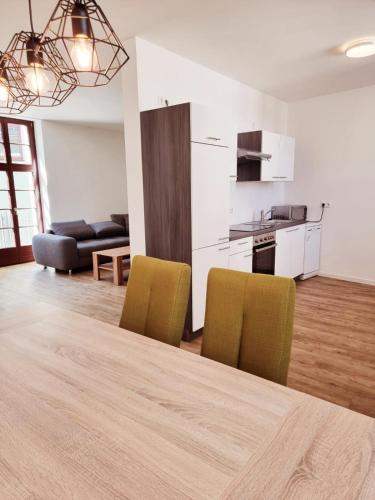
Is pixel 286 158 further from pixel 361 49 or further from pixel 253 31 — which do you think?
pixel 253 31

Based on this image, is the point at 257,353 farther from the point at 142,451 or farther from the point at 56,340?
the point at 56,340

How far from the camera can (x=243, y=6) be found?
7.75ft

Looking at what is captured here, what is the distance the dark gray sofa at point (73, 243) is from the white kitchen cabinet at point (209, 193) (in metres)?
3.06

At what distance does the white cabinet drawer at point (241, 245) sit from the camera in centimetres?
328

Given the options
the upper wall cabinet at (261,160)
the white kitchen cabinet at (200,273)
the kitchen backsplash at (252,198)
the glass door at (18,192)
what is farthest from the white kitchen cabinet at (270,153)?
the glass door at (18,192)

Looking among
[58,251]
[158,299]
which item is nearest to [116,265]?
[58,251]

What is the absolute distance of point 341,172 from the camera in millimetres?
4684

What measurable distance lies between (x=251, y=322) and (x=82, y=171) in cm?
641

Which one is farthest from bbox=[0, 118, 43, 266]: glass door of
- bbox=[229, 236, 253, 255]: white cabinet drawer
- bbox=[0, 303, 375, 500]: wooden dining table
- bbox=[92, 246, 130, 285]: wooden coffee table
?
bbox=[0, 303, 375, 500]: wooden dining table

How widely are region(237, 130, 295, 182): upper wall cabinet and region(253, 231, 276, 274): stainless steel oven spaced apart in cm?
80

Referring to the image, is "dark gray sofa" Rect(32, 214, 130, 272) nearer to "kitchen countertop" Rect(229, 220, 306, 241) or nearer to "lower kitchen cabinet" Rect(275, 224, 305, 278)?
"kitchen countertop" Rect(229, 220, 306, 241)

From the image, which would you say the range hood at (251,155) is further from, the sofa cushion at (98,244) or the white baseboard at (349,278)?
the sofa cushion at (98,244)

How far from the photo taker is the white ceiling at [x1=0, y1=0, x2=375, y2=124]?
2355 mm

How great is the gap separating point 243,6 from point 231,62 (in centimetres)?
108
